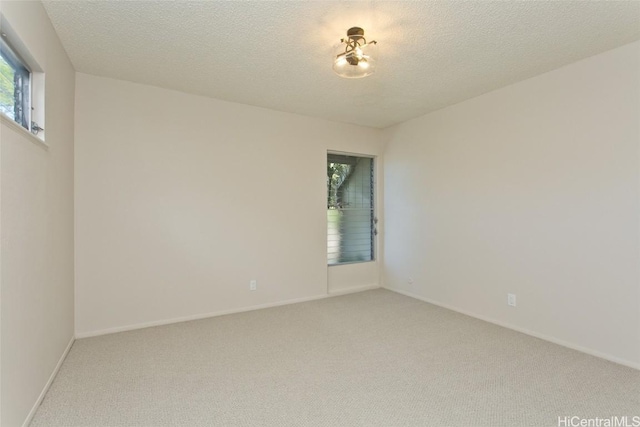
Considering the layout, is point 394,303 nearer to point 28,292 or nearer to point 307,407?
point 307,407

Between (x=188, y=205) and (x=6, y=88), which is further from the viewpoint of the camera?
(x=188, y=205)

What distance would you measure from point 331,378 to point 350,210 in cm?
282

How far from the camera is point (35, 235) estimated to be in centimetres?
191

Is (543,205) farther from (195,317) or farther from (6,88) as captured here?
(6,88)

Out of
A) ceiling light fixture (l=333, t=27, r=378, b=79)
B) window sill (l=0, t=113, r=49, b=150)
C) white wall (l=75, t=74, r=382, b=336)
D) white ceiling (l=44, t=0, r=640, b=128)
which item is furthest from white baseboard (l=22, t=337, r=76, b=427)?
ceiling light fixture (l=333, t=27, r=378, b=79)

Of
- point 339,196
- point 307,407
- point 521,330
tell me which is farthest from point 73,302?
point 521,330

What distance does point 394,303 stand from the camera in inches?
158

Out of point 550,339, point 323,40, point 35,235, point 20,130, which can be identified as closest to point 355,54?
point 323,40

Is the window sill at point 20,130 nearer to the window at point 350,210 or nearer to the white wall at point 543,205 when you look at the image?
the window at point 350,210

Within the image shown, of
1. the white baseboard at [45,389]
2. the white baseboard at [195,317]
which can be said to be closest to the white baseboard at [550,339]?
the white baseboard at [195,317]

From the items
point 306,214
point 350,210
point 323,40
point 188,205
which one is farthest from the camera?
point 350,210

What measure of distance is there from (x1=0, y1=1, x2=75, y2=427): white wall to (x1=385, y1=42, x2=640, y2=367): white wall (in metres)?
3.86

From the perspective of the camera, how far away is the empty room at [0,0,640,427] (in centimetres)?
190

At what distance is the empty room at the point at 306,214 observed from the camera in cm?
190
